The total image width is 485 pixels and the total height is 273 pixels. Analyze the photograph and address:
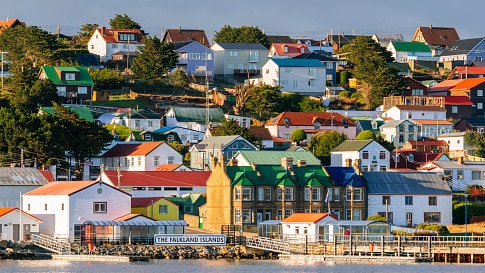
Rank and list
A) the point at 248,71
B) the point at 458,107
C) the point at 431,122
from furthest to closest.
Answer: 1. the point at 248,71
2. the point at 458,107
3. the point at 431,122

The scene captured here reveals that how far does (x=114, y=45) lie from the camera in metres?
168

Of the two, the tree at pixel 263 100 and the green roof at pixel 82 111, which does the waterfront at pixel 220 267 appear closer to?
the green roof at pixel 82 111

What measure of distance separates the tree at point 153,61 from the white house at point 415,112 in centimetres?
2529

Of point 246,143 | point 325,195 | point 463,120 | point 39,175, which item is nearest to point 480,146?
point 463,120

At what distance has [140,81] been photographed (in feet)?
494

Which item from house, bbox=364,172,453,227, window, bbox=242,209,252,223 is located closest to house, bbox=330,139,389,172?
house, bbox=364,172,453,227

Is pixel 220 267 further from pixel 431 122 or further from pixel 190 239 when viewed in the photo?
pixel 431 122

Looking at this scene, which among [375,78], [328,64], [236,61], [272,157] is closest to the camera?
[272,157]

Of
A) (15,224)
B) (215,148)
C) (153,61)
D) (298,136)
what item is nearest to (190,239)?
(15,224)

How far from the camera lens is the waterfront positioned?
250 ft

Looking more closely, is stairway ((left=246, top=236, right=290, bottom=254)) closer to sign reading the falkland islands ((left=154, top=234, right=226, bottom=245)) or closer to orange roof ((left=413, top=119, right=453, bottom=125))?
sign reading the falkland islands ((left=154, top=234, right=226, bottom=245))

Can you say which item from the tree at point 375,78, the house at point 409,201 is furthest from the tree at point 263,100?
the house at point 409,201

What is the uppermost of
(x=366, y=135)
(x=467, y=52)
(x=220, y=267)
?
(x=467, y=52)

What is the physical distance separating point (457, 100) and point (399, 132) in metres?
15.5
